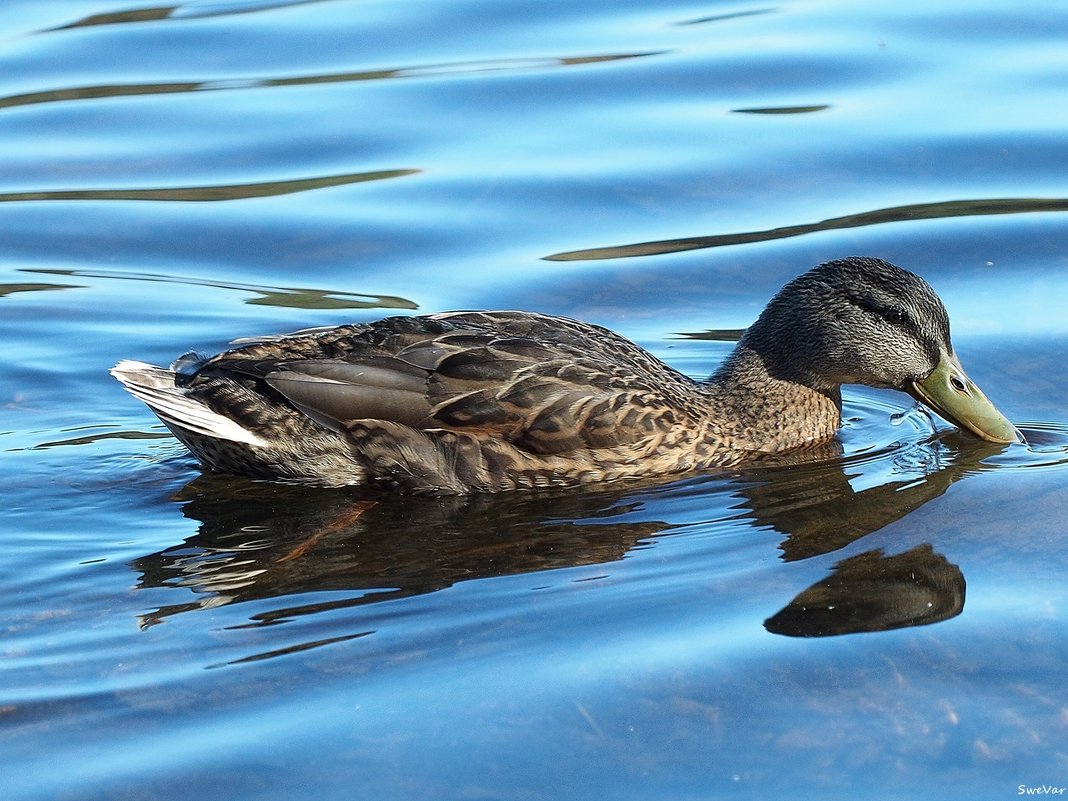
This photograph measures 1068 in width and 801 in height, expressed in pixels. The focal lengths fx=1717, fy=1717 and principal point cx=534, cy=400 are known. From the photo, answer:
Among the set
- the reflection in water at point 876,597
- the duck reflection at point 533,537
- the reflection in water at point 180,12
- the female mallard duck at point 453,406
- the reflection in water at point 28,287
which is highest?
the reflection in water at point 180,12

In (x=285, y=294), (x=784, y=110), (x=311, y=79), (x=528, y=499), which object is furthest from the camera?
(x=311, y=79)

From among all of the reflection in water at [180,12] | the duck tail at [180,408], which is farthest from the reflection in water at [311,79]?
the duck tail at [180,408]

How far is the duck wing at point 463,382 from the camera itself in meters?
7.27

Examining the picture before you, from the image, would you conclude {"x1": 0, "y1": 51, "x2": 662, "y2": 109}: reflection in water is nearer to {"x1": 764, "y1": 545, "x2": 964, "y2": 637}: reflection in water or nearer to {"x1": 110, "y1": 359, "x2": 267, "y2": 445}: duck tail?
{"x1": 110, "y1": 359, "x2": 267, "y2": 445}: duck tail

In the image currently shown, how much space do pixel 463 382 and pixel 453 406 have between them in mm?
113

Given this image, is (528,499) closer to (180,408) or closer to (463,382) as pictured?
(463,382)

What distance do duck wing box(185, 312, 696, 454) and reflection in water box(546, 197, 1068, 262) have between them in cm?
273

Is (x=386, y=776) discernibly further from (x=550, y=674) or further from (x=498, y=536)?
(x=498, y=536)

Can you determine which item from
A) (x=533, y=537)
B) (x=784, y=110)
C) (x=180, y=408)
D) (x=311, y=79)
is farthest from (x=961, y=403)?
(x=311, y=79)

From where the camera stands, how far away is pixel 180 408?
7289 millimetres

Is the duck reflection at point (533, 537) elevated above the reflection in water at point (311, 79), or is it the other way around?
the reflection in water at point (311, 79)

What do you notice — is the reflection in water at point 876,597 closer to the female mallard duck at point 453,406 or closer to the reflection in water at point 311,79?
the female mallard duck at point 453,406

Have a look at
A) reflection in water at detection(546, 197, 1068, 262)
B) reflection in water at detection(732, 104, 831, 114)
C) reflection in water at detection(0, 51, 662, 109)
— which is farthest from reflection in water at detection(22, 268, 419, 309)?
reflection in water at detection(732, 104, 831, 114)

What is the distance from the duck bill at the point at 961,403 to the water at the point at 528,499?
0.15 metres
